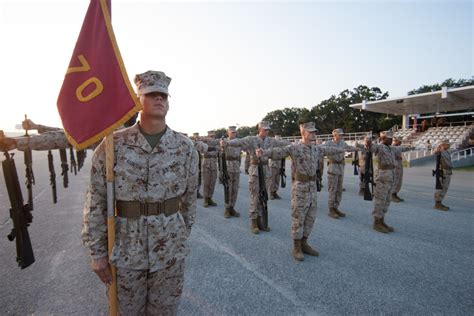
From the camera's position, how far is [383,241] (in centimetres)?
520

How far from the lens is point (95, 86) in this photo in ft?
7.03

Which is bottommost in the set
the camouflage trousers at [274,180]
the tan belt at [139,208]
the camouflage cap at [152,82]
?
the camouflage trousers at [274,180]

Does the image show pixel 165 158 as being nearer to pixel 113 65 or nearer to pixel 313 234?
pixel 113 65

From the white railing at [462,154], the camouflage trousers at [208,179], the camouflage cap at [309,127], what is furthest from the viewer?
the white railing at [462,154]

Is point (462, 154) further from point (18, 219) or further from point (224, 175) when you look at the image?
point (18, 219)

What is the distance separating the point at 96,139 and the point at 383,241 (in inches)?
210

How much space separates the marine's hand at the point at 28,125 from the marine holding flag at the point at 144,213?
1206 millimetres

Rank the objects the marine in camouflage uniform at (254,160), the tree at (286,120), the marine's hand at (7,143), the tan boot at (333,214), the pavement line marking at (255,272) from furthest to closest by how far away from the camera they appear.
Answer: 1. the tree at (286,120)
2. the tan boot at (333,214)
3. the marine in camouflage uniform at (254,160)
4. the pavement line marking at (255,272)
5. the marine's hand at (7,143)

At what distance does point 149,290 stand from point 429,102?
35275 mm

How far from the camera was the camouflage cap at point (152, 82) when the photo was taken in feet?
6.66

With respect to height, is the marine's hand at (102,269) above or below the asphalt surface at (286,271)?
above

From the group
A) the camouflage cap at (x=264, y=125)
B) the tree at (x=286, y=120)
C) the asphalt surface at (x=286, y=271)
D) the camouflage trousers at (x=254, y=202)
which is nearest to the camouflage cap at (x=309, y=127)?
the camouflage cap at (x=264, y=125)

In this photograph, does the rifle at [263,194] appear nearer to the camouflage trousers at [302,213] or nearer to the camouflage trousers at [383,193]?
the camouflage trousers at [302,213]

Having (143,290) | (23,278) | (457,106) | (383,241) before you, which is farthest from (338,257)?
(457,106)
